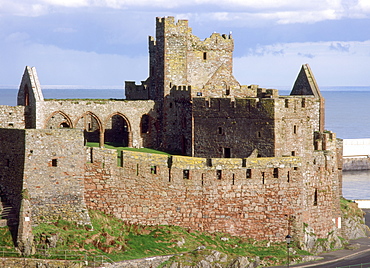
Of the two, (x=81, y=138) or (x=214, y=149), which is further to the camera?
(x=214, y=149)

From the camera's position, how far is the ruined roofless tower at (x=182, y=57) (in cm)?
7612

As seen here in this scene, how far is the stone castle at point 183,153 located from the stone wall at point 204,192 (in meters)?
0.07

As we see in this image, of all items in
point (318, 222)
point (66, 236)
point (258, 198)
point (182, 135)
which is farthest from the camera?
point (182, 135)

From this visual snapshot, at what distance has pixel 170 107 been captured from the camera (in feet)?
251

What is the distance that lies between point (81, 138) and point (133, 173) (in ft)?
14.2

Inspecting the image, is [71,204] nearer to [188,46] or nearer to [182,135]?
[182,135]

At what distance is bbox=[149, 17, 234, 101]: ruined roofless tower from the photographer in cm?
7612

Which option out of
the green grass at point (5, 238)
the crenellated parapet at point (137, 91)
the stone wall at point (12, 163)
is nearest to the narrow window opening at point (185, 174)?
the stone wall at point (12, 163)

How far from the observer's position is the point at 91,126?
78.8 meters

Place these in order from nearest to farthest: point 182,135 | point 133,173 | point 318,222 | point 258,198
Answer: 1. point 133,173
2. point 258,198
3. point 318,222
4. point 182,135

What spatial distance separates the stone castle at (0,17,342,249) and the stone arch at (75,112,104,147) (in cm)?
11

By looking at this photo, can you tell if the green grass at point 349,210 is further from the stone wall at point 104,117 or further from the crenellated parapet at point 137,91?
the crenellated parapet at point 137,91

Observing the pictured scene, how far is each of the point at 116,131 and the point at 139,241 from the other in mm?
24335

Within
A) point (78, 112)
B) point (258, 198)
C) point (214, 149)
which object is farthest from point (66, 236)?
point (78, 112)
